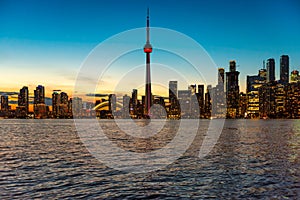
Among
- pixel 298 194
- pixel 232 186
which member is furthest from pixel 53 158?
pixel 298 194

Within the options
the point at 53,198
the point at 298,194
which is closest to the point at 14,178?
the point at 53,198

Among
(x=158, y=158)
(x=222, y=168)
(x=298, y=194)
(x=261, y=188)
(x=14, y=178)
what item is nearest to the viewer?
(x=298, y=194)

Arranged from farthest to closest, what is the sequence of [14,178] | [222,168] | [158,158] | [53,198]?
[158,158]
[222,168]
[14,178]
[53,198]

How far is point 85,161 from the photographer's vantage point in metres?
42.2

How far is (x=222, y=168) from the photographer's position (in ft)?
122

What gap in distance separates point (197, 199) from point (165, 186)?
4590 mm

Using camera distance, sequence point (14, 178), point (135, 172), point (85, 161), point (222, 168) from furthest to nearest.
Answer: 1. point (85, 161)
2. point (222, 168)
3. point (135, 172)
4. point (14, 178)

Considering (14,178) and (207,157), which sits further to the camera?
(207,157)

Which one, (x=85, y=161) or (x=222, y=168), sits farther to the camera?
(x=85, y=161)

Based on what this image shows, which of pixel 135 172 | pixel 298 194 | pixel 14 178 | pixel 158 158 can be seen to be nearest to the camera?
pixel 298 194

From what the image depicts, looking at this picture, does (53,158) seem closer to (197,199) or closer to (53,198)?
(53,198)

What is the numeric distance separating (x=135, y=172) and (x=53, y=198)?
38.7 ft

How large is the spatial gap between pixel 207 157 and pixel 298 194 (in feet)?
71.6

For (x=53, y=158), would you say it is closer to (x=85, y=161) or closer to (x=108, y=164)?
(x=85, y=161)
